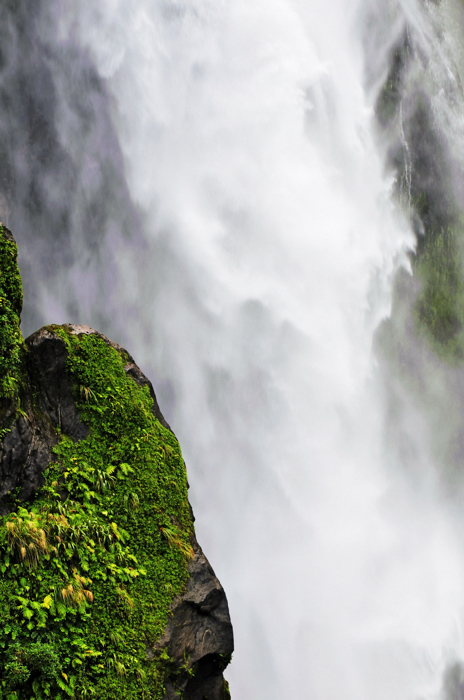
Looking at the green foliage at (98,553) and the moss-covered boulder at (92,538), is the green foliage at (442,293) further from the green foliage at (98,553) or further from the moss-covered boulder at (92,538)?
the green foliage at (98,553)

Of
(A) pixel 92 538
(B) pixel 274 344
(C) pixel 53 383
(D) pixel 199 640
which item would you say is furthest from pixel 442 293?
(A) pixel 92 538

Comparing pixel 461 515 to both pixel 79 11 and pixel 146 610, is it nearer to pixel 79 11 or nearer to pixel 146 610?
pixel 146 610

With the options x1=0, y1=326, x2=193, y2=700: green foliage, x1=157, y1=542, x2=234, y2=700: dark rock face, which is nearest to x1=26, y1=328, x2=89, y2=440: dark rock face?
x1=0, y1=326, x2=193, y2=700: green foliage

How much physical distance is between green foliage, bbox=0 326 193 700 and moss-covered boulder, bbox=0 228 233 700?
0.01 metres

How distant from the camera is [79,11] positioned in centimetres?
1562

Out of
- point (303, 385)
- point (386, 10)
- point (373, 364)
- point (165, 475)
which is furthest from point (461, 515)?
point (386, 10)

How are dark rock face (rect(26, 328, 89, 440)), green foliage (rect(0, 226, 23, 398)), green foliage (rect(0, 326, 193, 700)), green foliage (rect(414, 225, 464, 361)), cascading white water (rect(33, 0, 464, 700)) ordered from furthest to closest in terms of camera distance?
green foliage (rect(414, 225, 464, 361)), cascading white water (rect(33, 0, 464, 700)), dark rock face (rect(26, 328, 89, 440)), green foliage (rect(0, 226, 23, 398)), green foliage (rect(0, 326, 193, 700))

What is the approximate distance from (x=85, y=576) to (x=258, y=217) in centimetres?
1312

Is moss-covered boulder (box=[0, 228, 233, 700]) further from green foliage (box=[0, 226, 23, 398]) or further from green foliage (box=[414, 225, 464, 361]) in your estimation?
green foliage (box=[414, 225, 464, 361])

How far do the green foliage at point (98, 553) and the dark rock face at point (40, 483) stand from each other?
0.42 feet

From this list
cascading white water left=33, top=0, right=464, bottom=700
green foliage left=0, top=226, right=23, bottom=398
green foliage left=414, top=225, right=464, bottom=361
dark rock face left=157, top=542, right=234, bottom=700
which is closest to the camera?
dark rock face left=157, top=542, right=234, bottom=700

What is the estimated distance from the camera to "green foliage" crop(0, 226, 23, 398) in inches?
251

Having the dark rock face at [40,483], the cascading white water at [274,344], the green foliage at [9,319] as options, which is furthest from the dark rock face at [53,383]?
the cascading white water at [274,344]

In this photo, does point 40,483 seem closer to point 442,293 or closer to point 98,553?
point 98,553
